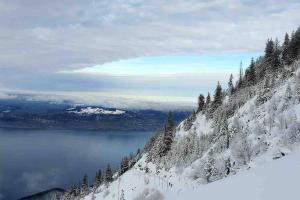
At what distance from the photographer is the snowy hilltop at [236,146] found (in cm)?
2744

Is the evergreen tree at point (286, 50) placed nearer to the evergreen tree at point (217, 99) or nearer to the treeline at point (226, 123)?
the treeline at point (226, 123)

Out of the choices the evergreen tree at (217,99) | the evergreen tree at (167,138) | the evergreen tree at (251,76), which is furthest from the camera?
the evergreen tree at (217,99)

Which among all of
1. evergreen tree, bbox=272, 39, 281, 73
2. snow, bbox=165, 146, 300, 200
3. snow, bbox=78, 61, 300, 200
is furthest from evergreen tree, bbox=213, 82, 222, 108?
snow, bbox=165, 146, 300, 200

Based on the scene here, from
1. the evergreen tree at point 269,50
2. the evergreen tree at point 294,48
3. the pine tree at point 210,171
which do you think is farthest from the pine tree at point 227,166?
the evergreen tree at point 269,50

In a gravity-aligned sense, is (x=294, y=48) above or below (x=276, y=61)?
above

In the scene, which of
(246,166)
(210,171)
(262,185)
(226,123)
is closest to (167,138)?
(226,123)

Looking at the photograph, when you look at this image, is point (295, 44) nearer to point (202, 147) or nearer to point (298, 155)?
point (202, 147)

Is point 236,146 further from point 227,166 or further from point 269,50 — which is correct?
point 269,50

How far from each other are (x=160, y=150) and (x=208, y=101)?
32.3 metres

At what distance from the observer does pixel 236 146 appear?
90812 mm

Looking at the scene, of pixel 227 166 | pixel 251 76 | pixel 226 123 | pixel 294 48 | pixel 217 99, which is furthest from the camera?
pixel 217 99

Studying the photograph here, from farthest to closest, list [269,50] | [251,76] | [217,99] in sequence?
1. [269,50]
2. [217,99]
3. [251,76]

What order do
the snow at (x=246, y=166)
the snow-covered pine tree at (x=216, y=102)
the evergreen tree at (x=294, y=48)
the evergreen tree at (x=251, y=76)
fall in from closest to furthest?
the snow at (x=246, y=166)
the evergreen tree at (x=294, y=48)
the evergreen tree at (x=251, y=76)
the snow-covered pine tree at (x=216, y=102)

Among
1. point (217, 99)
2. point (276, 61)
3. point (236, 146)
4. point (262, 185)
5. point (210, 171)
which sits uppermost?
point (276, 61)
